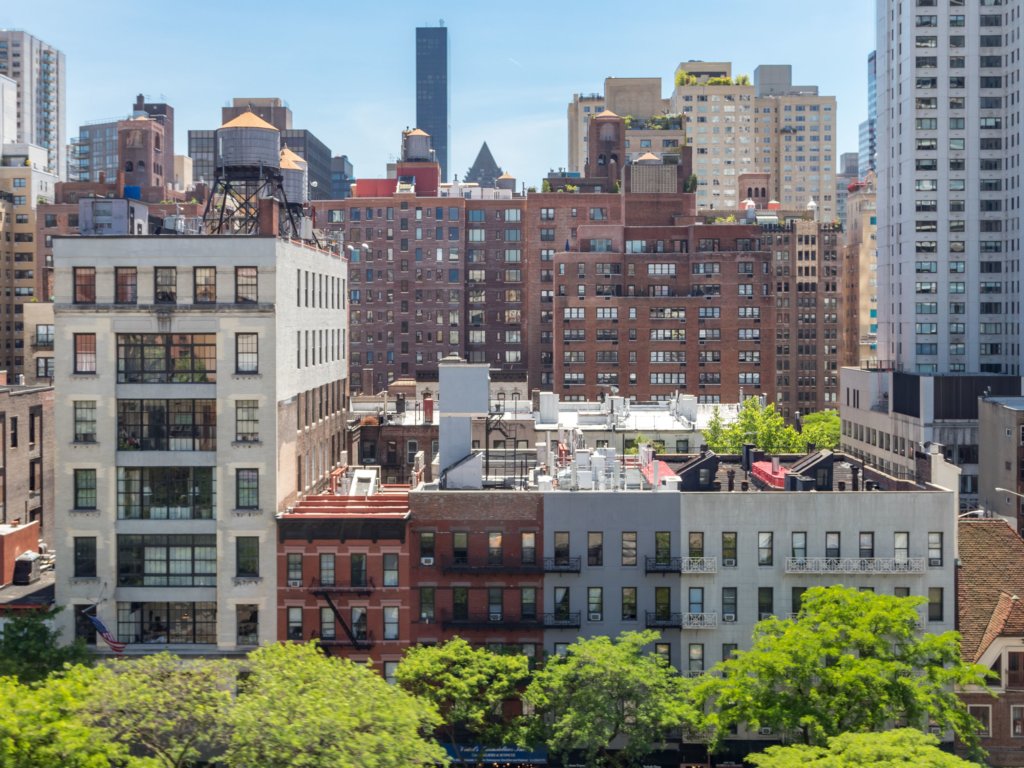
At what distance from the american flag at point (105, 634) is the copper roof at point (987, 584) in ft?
157

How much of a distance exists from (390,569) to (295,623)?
6.21 m

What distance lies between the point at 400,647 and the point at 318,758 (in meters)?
22.4

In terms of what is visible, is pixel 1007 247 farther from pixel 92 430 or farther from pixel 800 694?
pixel 92 430

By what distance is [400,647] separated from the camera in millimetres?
69938

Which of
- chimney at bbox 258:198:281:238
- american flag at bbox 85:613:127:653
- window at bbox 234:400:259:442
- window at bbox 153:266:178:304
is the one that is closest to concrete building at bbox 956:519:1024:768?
window at bbox 234:400:259:442

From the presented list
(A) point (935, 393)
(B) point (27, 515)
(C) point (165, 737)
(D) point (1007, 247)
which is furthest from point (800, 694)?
(D) point (1007, 247)

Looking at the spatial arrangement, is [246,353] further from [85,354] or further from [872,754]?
[872,754]

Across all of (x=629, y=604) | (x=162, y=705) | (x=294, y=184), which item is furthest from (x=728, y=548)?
(x=294, y=184)

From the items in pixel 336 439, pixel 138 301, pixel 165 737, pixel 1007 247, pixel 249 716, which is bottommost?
pixel 165 737

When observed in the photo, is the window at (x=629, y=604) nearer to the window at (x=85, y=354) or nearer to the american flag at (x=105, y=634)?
the american flag at (x=105, y=634)

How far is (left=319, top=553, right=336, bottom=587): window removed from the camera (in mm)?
70000

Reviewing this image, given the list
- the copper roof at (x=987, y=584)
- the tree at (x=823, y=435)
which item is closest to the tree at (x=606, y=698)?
the copper roof at (x=987, y=584)

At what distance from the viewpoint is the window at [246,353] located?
70938 millimetres

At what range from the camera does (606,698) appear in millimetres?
62531
